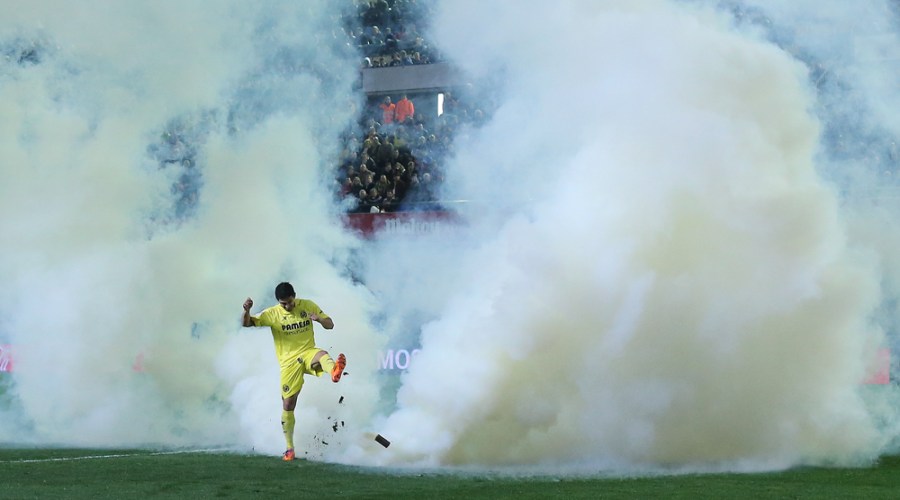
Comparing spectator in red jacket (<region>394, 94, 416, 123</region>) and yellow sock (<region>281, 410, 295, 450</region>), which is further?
spectator in red jacket (<region>394, 94, 416, 123</region>)

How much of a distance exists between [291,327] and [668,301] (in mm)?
3926

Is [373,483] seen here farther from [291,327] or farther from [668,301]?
[668,301]

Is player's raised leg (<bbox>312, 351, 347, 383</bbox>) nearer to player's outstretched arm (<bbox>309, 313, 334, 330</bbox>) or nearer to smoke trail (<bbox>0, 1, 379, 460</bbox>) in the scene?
player's outstretched arm (<bbox>309, 313, 334, 330</bbox>)

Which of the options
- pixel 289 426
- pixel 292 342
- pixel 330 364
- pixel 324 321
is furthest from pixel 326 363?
pixel 289 426

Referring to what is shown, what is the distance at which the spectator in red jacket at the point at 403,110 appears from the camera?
25078 millimetres

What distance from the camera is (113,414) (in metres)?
17.5

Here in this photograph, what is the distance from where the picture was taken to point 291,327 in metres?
13.8

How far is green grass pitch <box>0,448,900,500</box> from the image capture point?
10.3 meters

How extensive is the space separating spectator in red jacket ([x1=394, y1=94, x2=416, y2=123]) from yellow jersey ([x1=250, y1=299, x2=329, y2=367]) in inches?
457

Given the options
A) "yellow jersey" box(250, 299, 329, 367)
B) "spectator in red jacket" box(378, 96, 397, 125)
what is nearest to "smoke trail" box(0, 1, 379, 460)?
"yellow jersey" box(250, 299, 329, 367)

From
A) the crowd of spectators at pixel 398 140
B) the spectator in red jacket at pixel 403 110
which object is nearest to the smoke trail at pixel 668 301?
the crowd of spectators at pixel 398 140

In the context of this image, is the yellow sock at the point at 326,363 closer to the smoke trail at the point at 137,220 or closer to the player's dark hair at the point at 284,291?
the player's dark hair at the point at 284,291

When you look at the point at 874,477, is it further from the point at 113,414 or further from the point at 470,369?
the point at 113,414

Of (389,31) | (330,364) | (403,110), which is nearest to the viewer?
(330,364)
